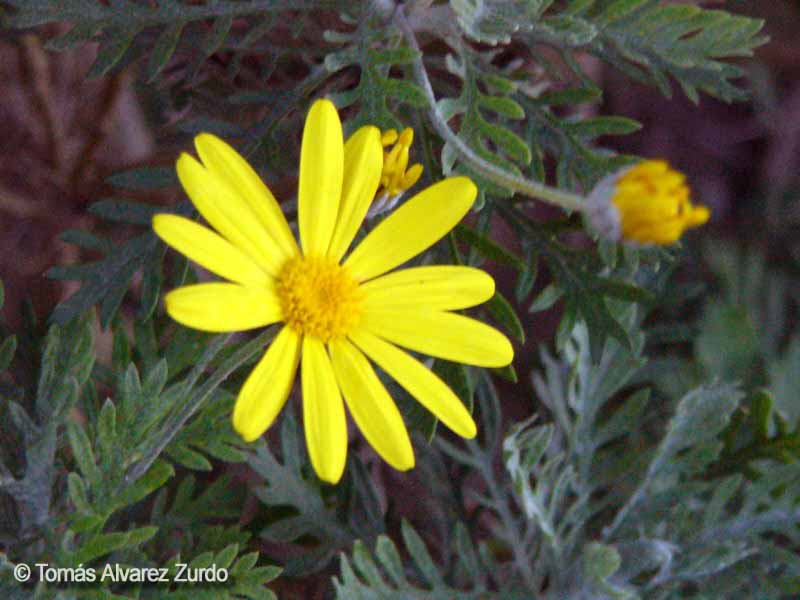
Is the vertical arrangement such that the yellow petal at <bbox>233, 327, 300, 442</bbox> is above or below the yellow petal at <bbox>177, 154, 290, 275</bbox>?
below

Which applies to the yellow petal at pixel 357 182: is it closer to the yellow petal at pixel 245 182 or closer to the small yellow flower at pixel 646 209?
the yellow petal at pixel 245 182

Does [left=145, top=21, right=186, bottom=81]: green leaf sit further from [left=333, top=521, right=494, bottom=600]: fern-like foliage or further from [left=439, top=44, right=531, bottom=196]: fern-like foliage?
[left=333, top=521, right=494, bottom=600]: fern-like foliage

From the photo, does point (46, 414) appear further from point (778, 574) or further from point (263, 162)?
point (778, 574)

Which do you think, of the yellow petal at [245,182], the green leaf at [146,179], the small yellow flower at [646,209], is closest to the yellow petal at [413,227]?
the yellow petal at [245,182]

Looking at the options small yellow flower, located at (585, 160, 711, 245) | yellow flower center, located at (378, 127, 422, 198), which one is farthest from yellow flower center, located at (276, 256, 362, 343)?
small yellow flower, located at (585, 160, 711, 245)

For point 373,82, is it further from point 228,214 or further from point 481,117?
point 228,214

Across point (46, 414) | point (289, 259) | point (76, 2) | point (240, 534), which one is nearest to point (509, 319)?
point (289, 259)

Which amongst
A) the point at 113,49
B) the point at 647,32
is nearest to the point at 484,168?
the point at 647,32

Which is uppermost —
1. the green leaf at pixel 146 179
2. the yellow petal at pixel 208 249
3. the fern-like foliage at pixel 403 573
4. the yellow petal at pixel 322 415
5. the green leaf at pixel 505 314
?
the green leaf at pixel 146 179
